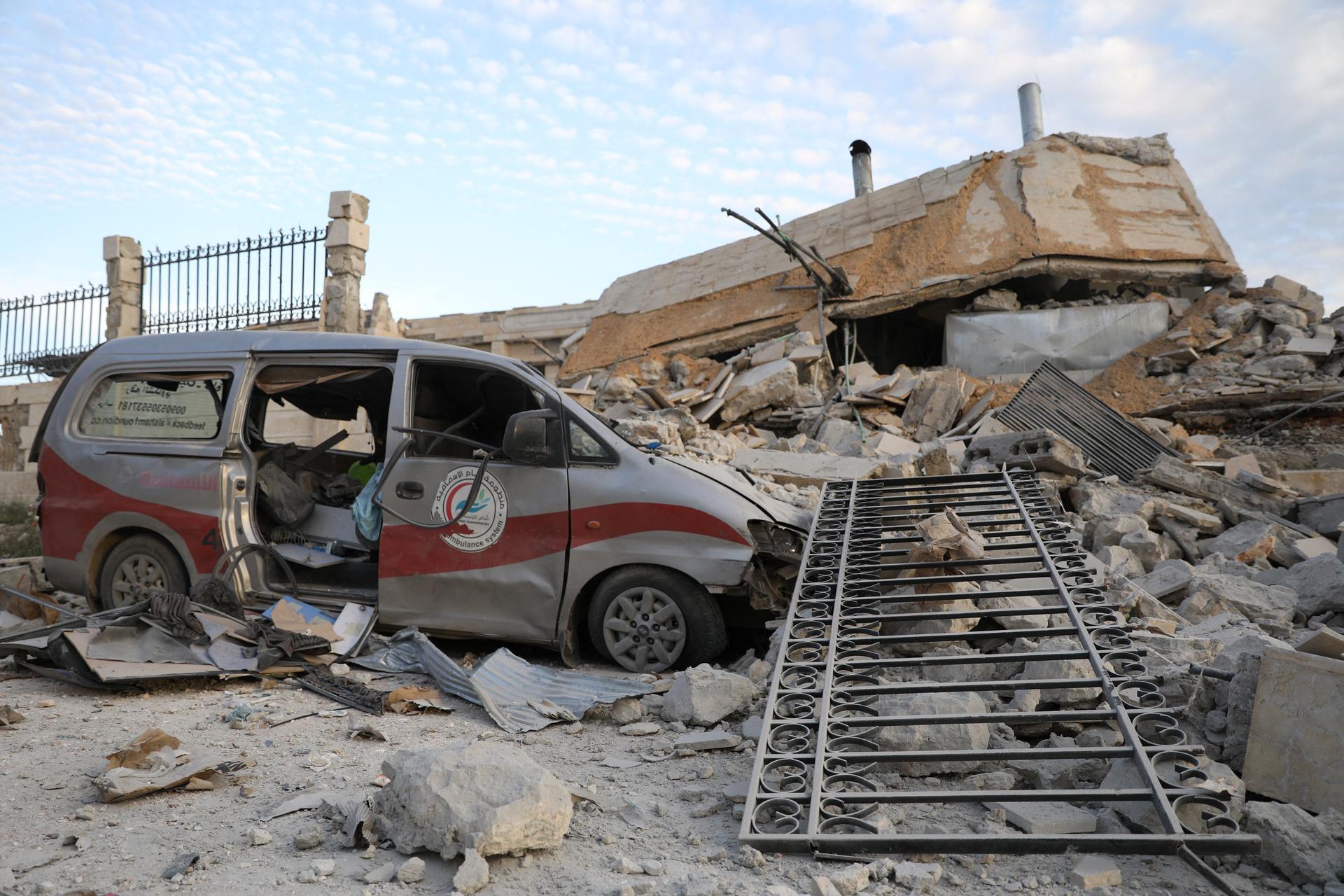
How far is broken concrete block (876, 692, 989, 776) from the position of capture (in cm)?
343

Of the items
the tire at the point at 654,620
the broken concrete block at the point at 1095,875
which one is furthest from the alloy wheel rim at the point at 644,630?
the broken concrete block at the point at 1095,875

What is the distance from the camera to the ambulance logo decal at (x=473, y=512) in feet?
16.9

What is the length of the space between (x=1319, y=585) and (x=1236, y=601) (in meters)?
0.69

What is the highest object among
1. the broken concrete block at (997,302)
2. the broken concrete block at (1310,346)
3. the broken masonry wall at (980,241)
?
the broken masonry wall at (980,241)

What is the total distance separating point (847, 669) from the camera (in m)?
4.01

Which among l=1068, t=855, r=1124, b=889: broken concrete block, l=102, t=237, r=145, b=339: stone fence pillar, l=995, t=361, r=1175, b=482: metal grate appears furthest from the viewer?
l=102, t=237, r=145, b=339: stone fence pillar

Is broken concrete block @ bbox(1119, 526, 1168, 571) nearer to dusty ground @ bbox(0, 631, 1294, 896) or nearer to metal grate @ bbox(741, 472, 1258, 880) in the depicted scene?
metal grate @ bbox(741, 472, 1258, 880)

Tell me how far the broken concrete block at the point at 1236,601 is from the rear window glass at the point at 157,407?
5777 millimetres

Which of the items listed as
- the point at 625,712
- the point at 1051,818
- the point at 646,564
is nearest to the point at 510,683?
the point at 625,712

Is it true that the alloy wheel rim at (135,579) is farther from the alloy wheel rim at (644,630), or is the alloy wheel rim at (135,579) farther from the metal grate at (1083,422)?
the metal grate at (1083,422)

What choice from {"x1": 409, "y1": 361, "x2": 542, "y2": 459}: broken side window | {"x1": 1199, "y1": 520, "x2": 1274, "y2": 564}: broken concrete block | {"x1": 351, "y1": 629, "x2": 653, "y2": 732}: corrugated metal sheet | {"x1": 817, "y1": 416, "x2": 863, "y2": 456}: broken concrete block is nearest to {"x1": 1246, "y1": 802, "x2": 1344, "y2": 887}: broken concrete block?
{"x1": 351, "y1": 629, "x2": 653, "y2": 732}: corrugated metal sheet

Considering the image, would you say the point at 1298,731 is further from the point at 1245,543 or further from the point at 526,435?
the point at 1245,543

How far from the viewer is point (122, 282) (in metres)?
15.5

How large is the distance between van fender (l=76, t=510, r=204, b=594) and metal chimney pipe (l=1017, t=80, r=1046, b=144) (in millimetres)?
13387
